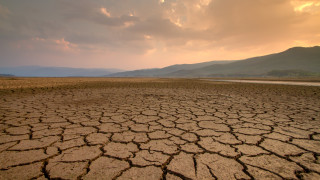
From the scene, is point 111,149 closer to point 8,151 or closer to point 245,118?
point 8,151

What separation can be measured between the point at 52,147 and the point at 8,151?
13.9 inches

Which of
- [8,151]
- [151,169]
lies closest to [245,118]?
[151,169]

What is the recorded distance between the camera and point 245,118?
2557 mm

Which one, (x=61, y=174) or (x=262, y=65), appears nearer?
(x=61, y=174)

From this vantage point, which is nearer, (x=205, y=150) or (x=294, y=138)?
(x=205, y=150)

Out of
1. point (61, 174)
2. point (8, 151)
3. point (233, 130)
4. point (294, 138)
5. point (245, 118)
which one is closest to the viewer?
point (61, 174)

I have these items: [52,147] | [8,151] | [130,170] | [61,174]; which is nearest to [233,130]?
[130,170]

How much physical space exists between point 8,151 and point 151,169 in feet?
4.44

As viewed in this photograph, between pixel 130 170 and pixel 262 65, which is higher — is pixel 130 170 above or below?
below

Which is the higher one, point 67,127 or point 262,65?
point 262,65

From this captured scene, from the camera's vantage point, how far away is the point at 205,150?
1448mm

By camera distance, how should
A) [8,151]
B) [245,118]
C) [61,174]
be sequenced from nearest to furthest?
[61,174]
[8,151]
[245,118]

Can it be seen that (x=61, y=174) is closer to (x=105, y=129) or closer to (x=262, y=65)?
(x=105, y=129)

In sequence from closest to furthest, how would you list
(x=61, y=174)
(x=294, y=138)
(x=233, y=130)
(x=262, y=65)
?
(x=61, y=174), (x=294, y=138), (x=233, y=130), (x=262, y=65)
